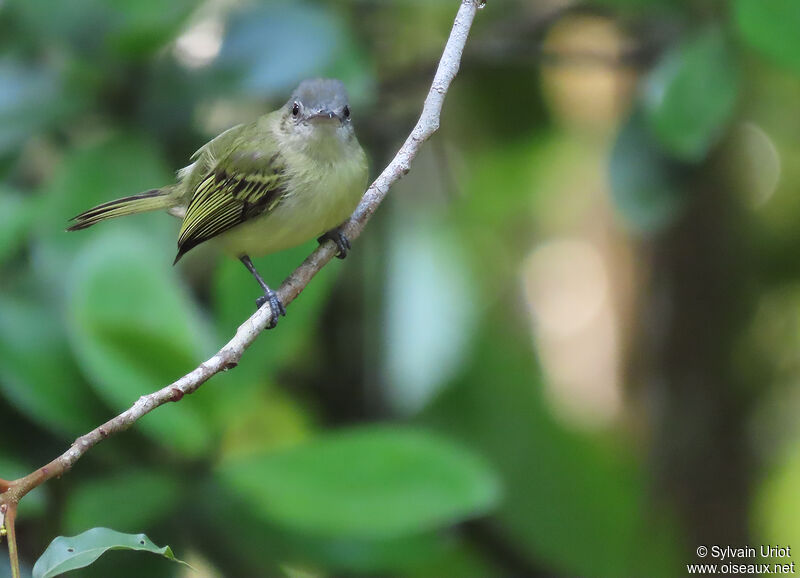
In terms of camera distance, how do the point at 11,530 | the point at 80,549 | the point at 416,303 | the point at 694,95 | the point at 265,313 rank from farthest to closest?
1. the point at 416,303
2. the point at 694,95
3. the point at 265,313
4. the point at 80,549
5. the point at 11,530

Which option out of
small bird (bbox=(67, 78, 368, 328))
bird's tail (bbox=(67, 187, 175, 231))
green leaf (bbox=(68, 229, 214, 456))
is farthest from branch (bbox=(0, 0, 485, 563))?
bird's tail (bbox=(67, 187, 175, 231))

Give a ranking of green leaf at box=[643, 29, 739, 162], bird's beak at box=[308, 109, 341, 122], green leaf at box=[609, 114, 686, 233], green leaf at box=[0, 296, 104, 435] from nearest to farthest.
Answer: green leaf at box=[0, 296, 104, 435]
bird's beak at box=[308, 109, 341, 122]
green leaf at box=[643, 29, 739, 162]
green leaf at box=[609, 114, 686, 233]

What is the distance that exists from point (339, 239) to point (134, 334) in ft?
1.66

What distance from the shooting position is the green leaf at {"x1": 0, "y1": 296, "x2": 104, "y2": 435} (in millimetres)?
2111

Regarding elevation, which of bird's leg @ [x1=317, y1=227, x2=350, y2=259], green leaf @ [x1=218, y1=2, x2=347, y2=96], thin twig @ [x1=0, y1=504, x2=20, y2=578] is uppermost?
green leaf @ [x1=218, y1=2, x2=347, y2=96]

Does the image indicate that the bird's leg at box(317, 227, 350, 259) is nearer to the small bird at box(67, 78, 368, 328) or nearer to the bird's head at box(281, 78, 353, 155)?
the small bird at box(67, 78, 368, 328)

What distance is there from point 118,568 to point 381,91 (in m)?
1.81

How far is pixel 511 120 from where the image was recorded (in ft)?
11.3

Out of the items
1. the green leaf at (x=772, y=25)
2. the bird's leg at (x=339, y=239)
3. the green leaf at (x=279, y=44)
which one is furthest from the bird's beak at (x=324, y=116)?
the green leaf at (x=772, y=25)

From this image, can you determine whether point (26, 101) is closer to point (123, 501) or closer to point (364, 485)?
point (123, 501)

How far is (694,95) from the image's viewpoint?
2.39 m

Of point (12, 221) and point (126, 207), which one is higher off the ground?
point (126, 207)

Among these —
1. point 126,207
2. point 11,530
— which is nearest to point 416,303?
point 126,207

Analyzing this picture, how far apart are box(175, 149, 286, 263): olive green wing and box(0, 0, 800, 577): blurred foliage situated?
4.4 inches
